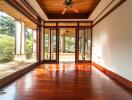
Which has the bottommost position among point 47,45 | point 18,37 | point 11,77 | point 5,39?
point 11,77

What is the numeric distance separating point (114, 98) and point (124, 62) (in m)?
2.09

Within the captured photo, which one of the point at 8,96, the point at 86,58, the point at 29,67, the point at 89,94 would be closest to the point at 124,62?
the point at 89,94

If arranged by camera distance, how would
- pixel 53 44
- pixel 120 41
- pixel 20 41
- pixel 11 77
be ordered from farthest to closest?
1. pixel 53 44
2. pixel 20 41
3. pixel 120 41
4. pixel 11 77

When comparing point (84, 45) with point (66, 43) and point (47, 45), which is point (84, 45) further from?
point (47, 45)

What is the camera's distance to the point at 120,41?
6.75 metres

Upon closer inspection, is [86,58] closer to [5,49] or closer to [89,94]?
[5,49]

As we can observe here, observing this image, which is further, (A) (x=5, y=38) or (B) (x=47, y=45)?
(B) (x=47, y=45)

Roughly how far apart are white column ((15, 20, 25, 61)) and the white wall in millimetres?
3609

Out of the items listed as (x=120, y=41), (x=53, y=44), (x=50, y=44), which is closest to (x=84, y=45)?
(x=53, y=44)

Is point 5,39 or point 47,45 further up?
point 5,39

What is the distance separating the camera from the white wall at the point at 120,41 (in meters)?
5.92

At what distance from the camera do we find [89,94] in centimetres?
483

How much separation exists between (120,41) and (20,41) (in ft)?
14.4

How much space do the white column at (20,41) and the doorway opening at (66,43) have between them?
459 cm
